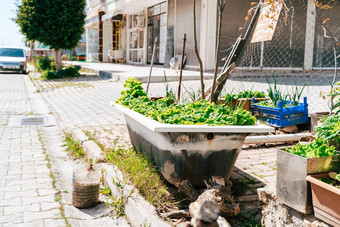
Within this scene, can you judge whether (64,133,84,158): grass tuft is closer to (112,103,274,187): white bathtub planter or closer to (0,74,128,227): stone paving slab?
(0,74,128,227): stone paving slab

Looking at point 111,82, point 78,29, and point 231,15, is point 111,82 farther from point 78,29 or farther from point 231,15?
point 231,15

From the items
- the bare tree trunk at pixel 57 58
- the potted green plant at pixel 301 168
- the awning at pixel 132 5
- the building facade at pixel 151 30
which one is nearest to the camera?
the potted green plant at pixel 301 168

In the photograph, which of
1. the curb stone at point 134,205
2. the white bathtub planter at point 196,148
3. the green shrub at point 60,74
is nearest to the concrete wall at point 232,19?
the green shrub at point 60,74

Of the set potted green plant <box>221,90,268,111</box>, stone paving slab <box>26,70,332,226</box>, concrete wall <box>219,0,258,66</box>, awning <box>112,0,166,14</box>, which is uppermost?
awning <box>112,0,166,14</box>

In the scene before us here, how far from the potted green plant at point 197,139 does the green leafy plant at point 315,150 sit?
0.41 m

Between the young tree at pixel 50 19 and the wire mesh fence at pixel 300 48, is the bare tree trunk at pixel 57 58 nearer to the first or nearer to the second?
the young tree at pixel 50 19

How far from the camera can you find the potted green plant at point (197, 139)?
2896mm

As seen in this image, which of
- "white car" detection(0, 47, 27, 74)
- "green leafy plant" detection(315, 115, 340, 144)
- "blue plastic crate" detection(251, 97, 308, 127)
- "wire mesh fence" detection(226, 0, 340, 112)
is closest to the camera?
"green leafy plant" detection(315, 115, 340, 144)

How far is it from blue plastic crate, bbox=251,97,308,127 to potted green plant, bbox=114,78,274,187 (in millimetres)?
1765

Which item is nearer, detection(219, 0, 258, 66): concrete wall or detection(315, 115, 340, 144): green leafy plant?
detection(315, 115, 340, 144): green leafy plant

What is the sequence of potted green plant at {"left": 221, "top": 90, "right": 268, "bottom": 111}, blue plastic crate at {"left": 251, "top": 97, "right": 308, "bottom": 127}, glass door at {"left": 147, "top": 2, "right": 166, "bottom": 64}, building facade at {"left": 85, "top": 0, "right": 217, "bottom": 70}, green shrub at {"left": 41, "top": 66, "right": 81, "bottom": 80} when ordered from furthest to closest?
glass door at {"left": 147, "top": 2, "right": 166, "bottom": 64}, green shrub at {"left": 41, "top": 66, "right": 81, "bottom": 80}, building facade at {"left": 85, "top": 0, "right": 217, "bottom": 70}, potted green plant at {"left": 221, "top": 90, "right": 268, "bottom": 111}, blue plastic crate at {"left": 251, "top": 97, "right": 308, "bottom": 127}

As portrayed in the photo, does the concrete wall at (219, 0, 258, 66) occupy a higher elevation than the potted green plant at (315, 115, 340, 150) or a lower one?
higher

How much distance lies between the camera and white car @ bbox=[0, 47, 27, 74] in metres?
21.9

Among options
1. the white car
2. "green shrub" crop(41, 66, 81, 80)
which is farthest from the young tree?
the white car
